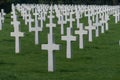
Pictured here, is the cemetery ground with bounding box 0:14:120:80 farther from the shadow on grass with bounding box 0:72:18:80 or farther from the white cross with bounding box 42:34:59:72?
the white cross with bounding box 42:34:59:72

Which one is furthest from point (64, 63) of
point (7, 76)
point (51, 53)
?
point (7, 76)

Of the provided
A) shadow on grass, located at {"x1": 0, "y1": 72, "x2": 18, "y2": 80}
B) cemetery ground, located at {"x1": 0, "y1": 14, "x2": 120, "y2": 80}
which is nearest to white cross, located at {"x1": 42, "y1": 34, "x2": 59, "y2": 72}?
cemetery ground, located at {"x1": 0, "y1": 14, "x2": 120, "y2": 80}

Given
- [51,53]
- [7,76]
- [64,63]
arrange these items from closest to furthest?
[7,76], [51,53], [64,63]

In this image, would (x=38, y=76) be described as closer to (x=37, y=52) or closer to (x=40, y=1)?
(x=37, y=52)

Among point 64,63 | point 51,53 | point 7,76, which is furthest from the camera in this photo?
point 64,63

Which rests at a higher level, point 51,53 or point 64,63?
point 51,53

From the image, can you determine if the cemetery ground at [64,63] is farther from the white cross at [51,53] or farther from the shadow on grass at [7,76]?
the white cross at [51,53]

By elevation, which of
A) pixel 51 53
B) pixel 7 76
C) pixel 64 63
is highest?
pixel 51 53

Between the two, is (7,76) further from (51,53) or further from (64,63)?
(64,63)

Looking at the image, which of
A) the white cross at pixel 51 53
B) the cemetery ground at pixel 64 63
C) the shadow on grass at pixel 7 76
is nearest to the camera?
the shadow on grass at pixel 7 76

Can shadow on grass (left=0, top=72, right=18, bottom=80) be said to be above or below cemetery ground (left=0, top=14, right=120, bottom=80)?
above

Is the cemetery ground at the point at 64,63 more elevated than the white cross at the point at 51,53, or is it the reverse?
the white cross at the point at 51,53

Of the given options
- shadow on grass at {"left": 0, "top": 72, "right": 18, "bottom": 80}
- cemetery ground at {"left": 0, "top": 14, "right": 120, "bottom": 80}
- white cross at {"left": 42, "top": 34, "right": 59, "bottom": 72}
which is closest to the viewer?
shadow on grass at {"left": 0, "top": 72, "right": 18, "bottom": 80}

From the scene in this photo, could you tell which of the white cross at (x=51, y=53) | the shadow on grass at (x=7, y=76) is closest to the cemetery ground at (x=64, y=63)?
the shadow on grass at (x=7, y=76)
